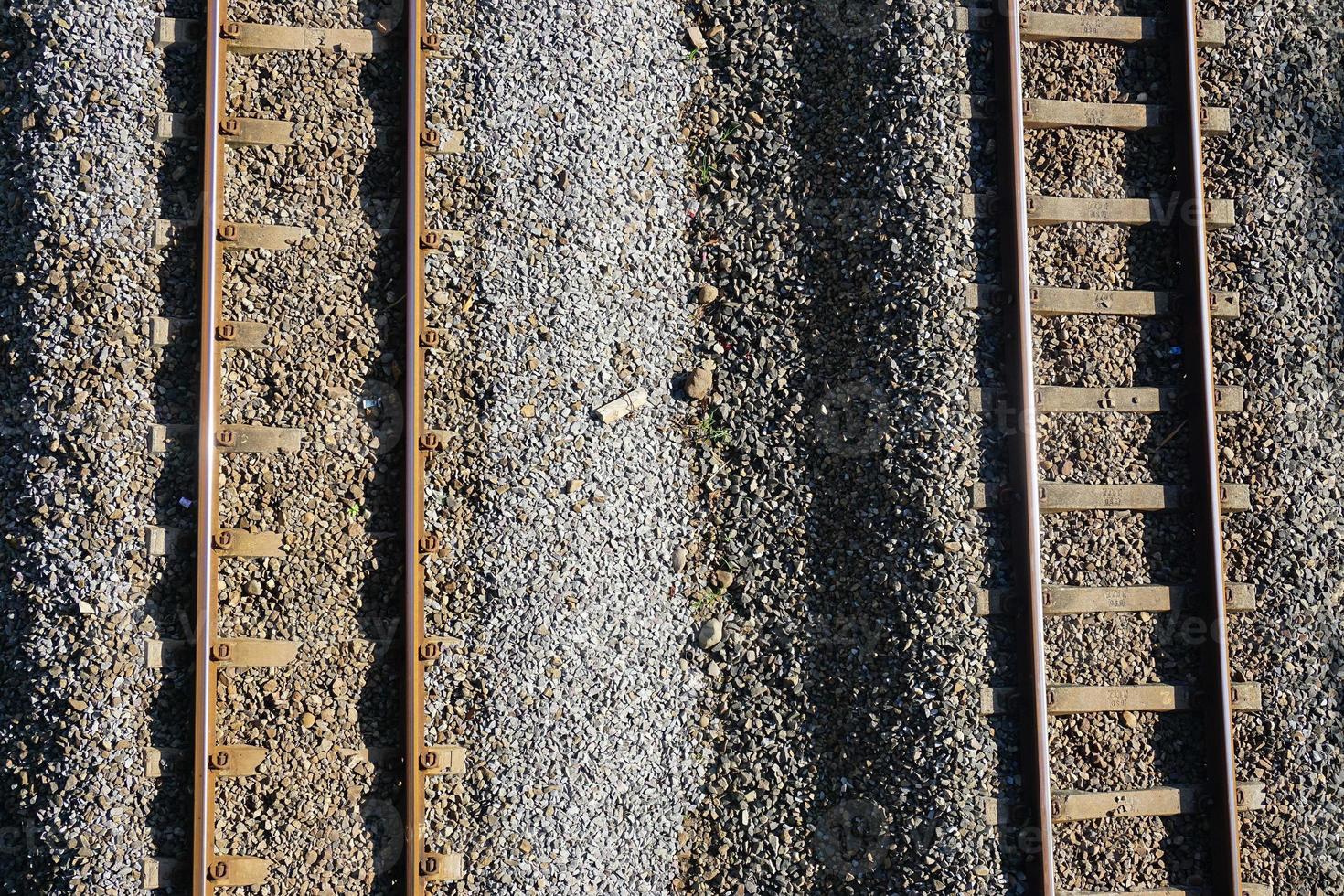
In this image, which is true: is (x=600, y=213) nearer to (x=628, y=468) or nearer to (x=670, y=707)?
(x=628, y=468)

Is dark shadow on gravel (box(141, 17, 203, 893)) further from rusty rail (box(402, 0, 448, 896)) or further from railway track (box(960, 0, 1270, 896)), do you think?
railway track (box(960, 0, 1270, 896))

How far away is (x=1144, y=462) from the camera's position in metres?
5.03

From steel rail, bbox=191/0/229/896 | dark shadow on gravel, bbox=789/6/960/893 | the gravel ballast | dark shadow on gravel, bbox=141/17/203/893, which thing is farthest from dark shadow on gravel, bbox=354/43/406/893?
dark shadow on gravel, bbox=789/6/960/893

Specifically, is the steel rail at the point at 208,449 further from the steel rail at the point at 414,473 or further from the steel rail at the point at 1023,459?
the steel rail at the point at 1023,459

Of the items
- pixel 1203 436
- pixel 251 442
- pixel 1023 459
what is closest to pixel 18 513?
pixel 251 442

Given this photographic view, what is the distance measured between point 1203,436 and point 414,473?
3.97 m

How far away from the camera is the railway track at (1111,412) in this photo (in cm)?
475

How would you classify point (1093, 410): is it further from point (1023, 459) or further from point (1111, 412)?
point (1023, 459)

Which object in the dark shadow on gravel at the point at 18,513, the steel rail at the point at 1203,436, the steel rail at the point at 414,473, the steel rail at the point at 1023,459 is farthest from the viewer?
the steel rail at the point at 1203,436

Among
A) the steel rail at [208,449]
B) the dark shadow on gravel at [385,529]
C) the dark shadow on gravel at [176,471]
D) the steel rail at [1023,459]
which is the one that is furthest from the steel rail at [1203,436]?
the dark shadow on gravel at [176,471]

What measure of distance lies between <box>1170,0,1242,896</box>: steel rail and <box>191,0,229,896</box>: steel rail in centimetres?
481

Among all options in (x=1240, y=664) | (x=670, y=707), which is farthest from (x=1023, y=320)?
(x=670, y=707)

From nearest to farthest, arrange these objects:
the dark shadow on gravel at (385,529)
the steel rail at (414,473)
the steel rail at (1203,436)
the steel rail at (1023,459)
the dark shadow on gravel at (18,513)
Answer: the dark shadow on gravel at (18,513)
the steel rail at (414,473)
the dark shadow on gravel at (385,529)
the steel rail at (1023,459)
the steel rail at (1203,436)

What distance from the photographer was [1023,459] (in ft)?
15.7
